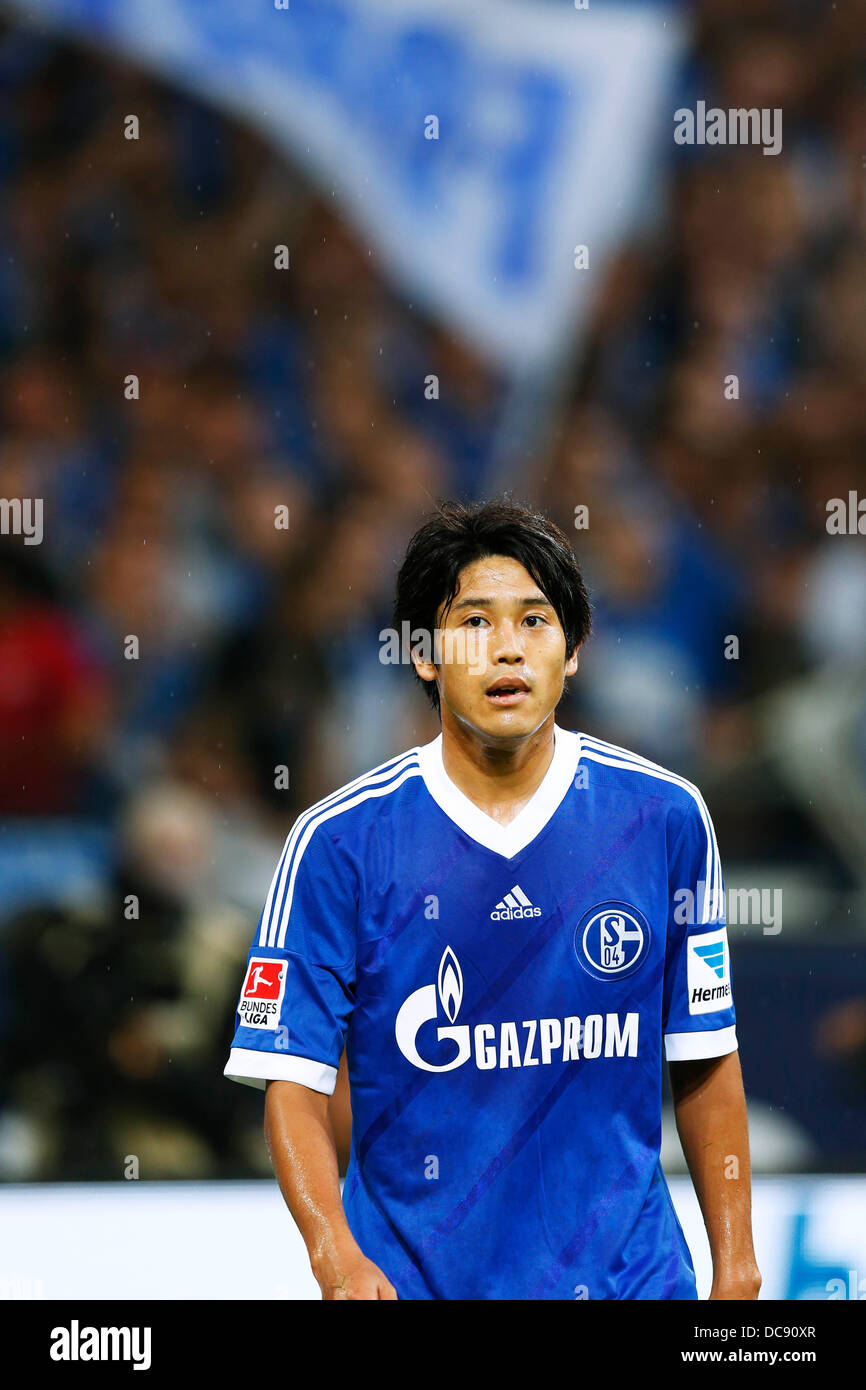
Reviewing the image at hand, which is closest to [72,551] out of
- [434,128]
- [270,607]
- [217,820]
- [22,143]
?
[270,607]

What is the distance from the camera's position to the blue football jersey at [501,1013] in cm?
236

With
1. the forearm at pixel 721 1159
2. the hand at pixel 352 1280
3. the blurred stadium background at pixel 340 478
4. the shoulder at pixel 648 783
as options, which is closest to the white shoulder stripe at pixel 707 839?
the shoulder at pixel 648 783

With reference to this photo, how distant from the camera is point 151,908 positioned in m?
4.72

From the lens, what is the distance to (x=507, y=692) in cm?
234

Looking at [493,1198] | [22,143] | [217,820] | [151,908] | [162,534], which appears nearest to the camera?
[493,1198]

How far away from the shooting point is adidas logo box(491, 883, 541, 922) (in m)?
2.47

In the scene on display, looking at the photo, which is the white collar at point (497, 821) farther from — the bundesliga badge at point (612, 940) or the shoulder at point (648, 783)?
the bundesliga badge at point (612, 940)

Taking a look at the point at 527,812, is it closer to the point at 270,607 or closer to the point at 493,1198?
the point at 493,1198

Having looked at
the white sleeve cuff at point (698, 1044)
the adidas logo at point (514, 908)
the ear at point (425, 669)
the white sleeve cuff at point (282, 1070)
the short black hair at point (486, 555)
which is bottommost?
the white sleeve cuff at point (282, 1070)

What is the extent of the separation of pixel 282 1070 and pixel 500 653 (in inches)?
25.5

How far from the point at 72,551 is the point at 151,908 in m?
1.29

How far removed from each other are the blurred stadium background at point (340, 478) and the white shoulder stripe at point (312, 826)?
87.2 inches

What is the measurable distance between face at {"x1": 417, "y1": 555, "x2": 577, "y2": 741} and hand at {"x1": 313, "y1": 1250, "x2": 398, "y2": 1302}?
73 cm

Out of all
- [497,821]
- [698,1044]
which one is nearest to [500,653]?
[497,821]
